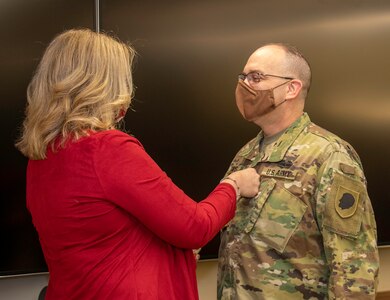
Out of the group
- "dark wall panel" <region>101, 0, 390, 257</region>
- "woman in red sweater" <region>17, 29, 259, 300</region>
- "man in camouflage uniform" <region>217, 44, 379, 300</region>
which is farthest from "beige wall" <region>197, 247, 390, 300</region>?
"woman in red sweater" <region>17, 29, 259, 300</region>

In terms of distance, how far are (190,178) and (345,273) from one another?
1.00 meters

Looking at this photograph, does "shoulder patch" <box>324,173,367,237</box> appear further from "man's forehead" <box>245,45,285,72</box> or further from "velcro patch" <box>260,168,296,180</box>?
"man's forehead" <box>245,45,285,72</box>

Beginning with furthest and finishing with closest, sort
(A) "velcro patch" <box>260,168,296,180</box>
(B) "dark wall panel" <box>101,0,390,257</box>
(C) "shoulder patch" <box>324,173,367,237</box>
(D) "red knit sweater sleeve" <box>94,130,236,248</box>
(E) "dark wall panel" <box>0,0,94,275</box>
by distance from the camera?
(B) "dark wall panel" <box>101,0,390,257</box> → (E) "dark wall panel" <box>0,0,94,275</box> → (A) "velcro patch" <box>260,168,296,180</box> → (C) "shoulder patch" <box>324,173,367,237</box> → (D) "red knit sweater sleeve" <box>94,130,236,248</box>

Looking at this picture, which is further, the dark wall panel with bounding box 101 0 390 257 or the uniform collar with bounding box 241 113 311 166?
the dark wall panel with bounding box 101 0 390 257

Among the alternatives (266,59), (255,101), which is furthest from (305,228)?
(266,59)

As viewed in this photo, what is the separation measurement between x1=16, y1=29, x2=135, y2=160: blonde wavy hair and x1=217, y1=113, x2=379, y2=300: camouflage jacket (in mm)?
628

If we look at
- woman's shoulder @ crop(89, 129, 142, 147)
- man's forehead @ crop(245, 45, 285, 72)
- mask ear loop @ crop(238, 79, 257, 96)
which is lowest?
woman's shoulder @ crop(89, 129, 142, 147)

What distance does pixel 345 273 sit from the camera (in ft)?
4.74

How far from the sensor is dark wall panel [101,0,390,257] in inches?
86.0

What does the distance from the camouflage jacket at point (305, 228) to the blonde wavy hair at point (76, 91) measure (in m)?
0.63

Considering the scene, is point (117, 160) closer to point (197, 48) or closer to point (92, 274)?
point (92, 274)

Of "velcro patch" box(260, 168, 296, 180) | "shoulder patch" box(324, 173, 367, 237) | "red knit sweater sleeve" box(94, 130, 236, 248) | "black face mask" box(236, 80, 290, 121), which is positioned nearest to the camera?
"red knit sweater sleeve" box(94, 130, 236, 248)

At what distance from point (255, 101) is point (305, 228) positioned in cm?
48

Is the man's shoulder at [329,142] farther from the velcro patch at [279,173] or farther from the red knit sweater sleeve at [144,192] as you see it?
the red knit sweater sleeve at [144,192]
